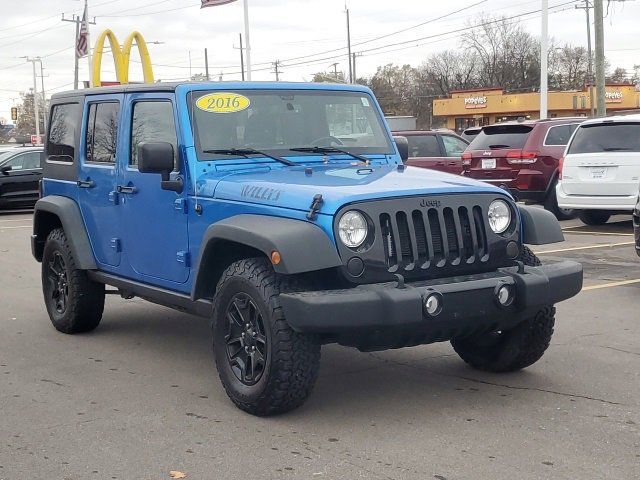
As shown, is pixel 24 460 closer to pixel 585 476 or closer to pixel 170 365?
pixel 170 365

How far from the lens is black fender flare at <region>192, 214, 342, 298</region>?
4.64 m

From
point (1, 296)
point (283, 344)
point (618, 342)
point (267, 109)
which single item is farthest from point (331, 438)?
point (1, 296)

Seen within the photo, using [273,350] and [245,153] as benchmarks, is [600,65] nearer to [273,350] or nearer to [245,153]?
[245,153]

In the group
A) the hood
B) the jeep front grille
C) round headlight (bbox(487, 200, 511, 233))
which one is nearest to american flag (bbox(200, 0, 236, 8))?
the hood

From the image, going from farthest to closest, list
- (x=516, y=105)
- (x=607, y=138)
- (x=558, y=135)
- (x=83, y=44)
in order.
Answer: (x=516, y=105)
(x=83, y=44)
(x=558, y=135)
(x=607, y=138)

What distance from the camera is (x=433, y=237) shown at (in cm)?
506

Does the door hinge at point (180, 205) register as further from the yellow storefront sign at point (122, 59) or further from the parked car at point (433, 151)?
the parked car at point (433, 151)

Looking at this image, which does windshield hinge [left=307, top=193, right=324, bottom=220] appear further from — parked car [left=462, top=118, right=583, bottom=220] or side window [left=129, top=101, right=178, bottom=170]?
parked car [left=462, top=118, right=583, bottom=220]

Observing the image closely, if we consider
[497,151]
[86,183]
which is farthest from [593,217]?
[86,183]

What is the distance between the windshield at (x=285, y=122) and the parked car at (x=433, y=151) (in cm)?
1064

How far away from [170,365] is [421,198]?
2.41 meters

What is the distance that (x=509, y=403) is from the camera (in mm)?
5340

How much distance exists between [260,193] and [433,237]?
102 centimetres

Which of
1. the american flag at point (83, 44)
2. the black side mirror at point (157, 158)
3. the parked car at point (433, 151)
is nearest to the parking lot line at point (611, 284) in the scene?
the black side mirror at point (157, 158)
